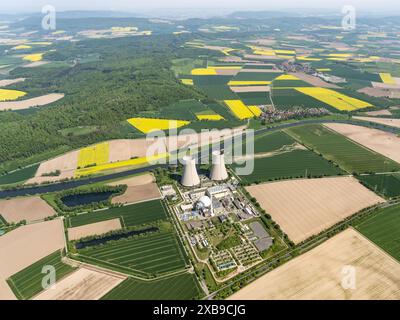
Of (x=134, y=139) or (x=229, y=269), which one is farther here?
(x=134, y=139)

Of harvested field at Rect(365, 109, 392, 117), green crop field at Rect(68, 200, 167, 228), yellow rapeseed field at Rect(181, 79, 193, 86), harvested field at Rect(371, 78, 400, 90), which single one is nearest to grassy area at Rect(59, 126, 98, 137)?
green crop field at Rect(68, 200, 167, 228)

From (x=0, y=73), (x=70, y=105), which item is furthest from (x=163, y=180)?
(x=0, y=73)

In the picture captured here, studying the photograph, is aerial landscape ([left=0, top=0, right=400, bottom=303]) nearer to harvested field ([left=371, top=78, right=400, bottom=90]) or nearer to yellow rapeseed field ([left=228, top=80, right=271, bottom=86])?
yellow rapeseed field ([left=228, top=80, right=271, bottom=86])

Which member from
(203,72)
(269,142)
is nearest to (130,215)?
(269,142)

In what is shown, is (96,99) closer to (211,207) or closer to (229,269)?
(211,207)

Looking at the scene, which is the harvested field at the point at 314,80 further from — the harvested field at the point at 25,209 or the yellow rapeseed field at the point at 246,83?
the harvested field at the point at 25,209

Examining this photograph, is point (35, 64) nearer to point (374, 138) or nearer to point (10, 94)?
point (10, 94)
